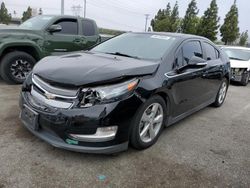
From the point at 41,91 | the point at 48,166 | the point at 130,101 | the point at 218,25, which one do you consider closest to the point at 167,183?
the point at 130,101

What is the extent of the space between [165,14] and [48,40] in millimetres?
34220

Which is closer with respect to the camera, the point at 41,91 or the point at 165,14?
the point at 41,91

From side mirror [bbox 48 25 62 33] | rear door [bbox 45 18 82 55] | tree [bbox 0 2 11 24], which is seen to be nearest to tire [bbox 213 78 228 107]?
rear door [bbox 45 18 82 55]

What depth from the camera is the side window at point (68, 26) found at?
20.8ft

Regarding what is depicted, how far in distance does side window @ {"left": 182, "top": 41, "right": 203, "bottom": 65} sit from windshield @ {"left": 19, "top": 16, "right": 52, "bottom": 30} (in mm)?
3868

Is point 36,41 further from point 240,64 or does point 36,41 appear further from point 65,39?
point 240,64

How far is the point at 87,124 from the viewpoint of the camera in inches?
95.5

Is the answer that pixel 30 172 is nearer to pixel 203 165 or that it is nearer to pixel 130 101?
pixel 130 101

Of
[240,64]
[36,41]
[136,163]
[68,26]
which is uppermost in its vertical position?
[68,26]

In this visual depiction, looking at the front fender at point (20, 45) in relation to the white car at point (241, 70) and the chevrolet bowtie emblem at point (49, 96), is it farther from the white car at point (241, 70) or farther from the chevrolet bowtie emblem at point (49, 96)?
the white car at point (241, 70)

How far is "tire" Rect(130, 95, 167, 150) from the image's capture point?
8.99 ft

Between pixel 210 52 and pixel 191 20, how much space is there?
28.3 metres

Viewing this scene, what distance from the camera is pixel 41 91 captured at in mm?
2738

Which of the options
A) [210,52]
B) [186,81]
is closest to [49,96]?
[186,81]
